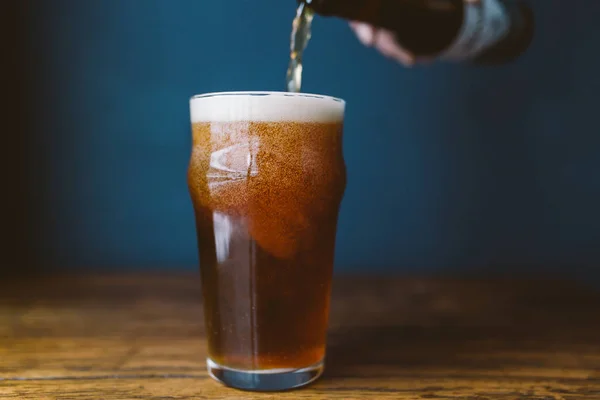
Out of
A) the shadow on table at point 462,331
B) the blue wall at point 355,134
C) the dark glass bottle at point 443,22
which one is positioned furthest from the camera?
the blue wall at point 355,134

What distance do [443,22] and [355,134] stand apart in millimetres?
380

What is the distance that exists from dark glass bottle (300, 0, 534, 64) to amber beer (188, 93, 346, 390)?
478 millimetres

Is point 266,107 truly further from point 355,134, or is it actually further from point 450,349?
point 355,134

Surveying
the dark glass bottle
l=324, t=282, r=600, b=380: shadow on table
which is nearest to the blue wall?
the dark glass bottle

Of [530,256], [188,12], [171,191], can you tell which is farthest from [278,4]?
[530,256]

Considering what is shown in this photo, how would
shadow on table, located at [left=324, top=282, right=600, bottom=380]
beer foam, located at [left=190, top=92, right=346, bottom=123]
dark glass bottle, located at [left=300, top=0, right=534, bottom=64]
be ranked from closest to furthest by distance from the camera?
beer foam, located at [left=190, top=92, right=346, bottom=123], shadow on table, located at [left=324, top=282, right=600, bottom=380], dark glass bottle, located at [left=300, top=0, right=534, bottom=64]

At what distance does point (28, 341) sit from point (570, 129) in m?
1.49

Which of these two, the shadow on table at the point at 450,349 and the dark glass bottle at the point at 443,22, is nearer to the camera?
the shadow on table at the point at 450,349

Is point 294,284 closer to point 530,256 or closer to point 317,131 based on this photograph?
point 317,131

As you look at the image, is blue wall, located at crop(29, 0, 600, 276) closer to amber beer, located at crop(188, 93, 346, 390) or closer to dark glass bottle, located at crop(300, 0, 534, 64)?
dark glass bottle, located at crop(300, 0, 534, 64)

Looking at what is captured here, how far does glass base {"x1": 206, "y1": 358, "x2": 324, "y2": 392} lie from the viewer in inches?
30.0

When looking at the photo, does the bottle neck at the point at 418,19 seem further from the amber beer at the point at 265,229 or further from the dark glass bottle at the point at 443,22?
the amber beer at the point at 265,229

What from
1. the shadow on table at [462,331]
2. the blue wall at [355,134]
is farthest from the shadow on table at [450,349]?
the blue wall at [355,134]

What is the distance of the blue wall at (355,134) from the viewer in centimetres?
153
